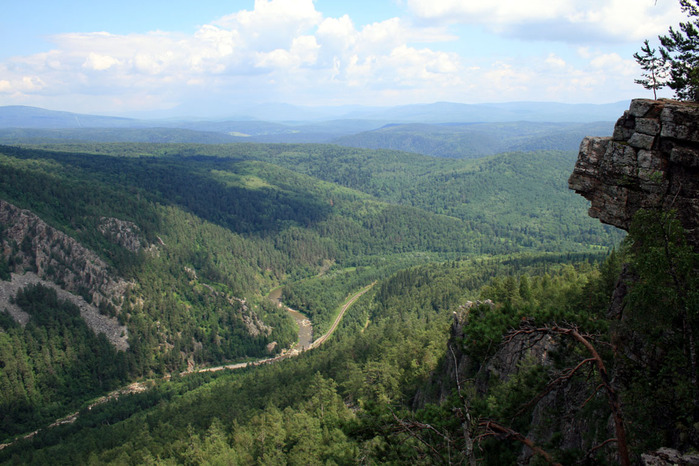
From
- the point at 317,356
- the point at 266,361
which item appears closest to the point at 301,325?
the point at 266,361

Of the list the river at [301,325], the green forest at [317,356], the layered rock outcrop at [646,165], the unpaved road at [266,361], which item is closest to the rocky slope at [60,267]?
the green forest at [317,356]

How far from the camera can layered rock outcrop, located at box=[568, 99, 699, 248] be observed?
1753cm

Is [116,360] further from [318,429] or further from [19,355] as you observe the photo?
[318,429]

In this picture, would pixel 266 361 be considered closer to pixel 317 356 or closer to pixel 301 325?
pixel 301 325

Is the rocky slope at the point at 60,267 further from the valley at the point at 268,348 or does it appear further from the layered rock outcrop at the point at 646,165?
the layered rock outcrop at the point at 646,165

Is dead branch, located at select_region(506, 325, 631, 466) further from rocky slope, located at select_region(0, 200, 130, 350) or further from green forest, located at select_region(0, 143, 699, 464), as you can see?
rocky slope, located at select_region(0, 200, 130, 350)

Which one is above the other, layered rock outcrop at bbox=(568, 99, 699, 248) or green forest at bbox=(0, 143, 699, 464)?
layered rock outcrop at bbox=(568, 99, 699, 248)

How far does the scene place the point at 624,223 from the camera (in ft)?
68.0

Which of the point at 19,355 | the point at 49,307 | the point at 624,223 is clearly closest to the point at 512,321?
the point at 624,223

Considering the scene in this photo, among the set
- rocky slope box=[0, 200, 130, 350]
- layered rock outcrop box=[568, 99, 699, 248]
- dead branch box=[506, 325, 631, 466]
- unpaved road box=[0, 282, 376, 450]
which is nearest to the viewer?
dead branch box=[506, 325, 631, 466]

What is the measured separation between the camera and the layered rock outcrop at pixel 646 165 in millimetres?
17531

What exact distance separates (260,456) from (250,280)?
136 meters

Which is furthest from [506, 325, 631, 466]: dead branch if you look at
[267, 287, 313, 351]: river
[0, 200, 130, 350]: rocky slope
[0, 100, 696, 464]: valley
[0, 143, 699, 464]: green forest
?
[0, 200, 130, 350]: rocky slope

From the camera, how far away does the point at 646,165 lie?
1875cm
